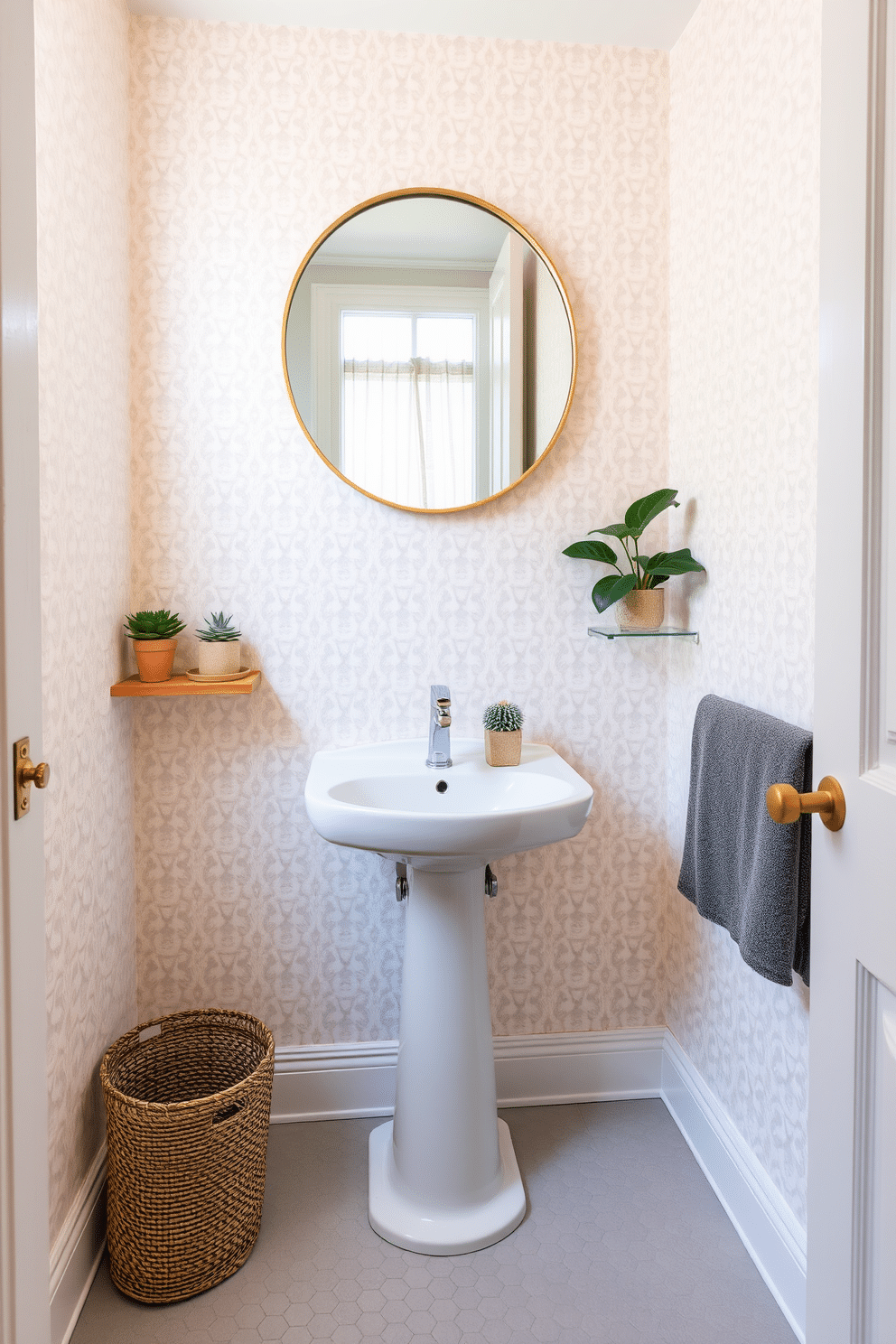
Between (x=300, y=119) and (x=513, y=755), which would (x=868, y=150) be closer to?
(x=513, y=755)

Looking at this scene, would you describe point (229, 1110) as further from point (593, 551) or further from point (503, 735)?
point (593, 551)

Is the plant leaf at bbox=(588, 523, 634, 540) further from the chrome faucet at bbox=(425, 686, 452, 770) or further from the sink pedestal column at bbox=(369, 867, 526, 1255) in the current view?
the sink pedestal column at bbox=(369, 867, 526, 1255)

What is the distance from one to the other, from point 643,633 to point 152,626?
3.27 feet

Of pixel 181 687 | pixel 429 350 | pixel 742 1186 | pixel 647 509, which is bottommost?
pixel 742 1186

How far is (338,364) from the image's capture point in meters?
1.86

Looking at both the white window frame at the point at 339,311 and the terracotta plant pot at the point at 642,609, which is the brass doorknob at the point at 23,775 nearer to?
the white window frame at the point at 339,311

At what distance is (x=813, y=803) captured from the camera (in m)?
0.82

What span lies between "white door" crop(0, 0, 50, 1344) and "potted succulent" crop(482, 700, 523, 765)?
1.05 m

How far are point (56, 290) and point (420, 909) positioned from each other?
1.22 meters

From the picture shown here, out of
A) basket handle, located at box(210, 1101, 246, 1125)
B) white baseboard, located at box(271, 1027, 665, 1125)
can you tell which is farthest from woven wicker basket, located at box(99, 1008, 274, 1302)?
white baseboard, located at box(271, 1027, 665, 1125)

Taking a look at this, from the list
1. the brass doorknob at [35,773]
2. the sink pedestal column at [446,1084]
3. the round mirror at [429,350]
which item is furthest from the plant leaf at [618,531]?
the brass doorknob at [35,773]

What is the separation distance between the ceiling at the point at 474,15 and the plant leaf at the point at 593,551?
3.47 feet

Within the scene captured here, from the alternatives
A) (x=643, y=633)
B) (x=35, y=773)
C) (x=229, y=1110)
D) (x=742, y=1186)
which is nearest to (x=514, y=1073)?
(x=742, y=1186)

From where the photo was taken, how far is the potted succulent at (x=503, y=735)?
1.81 meters
